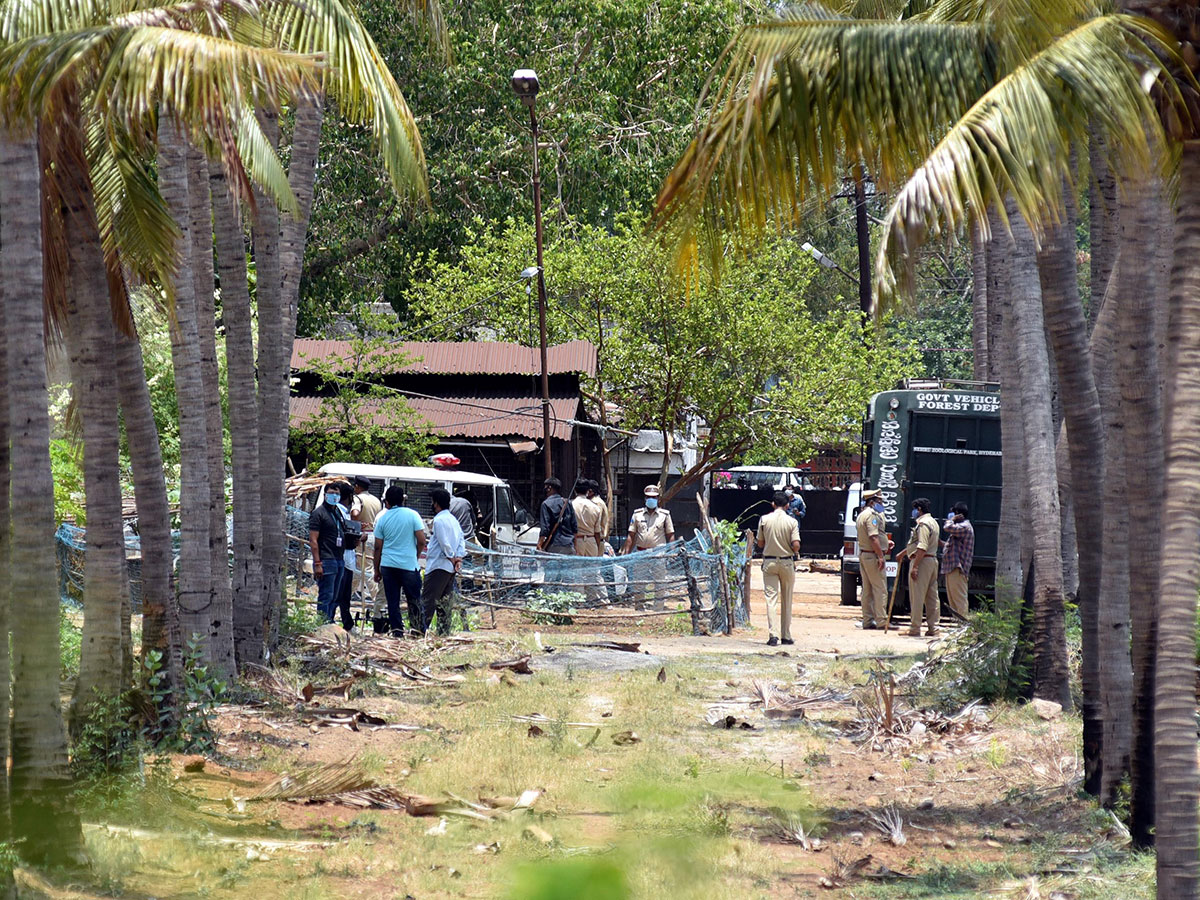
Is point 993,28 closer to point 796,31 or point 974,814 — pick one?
point 796,31

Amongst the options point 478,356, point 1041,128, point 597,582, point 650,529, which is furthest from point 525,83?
point 1041,128

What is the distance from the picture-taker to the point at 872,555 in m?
19.6

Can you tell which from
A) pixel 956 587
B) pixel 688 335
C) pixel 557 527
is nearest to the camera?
pixel 956 587

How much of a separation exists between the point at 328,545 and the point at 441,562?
135 cm

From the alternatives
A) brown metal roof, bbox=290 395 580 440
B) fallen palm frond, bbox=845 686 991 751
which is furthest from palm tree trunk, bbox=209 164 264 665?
brown metal roof, bbox=290 395 580 440

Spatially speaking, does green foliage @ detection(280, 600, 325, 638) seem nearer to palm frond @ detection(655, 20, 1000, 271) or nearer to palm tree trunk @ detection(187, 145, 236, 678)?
palm tree trunk @ detection(187, 145, 236, 678)

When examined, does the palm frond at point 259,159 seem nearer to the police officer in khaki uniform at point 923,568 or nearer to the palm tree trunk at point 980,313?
the police officer in khaki uniform at point 923,568

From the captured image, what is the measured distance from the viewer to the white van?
20891mm

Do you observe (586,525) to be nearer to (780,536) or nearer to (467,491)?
(780,536)

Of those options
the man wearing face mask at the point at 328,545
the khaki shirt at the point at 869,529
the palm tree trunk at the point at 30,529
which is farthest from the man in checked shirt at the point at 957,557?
the palm tree trunk at the point at 30,529

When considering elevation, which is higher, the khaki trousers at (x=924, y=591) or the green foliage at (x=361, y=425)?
the green foliage at (x=361, y=425)

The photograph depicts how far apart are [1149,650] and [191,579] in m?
6.63

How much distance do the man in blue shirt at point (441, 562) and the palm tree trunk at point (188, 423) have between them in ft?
19.1

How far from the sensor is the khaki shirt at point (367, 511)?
763 inches
